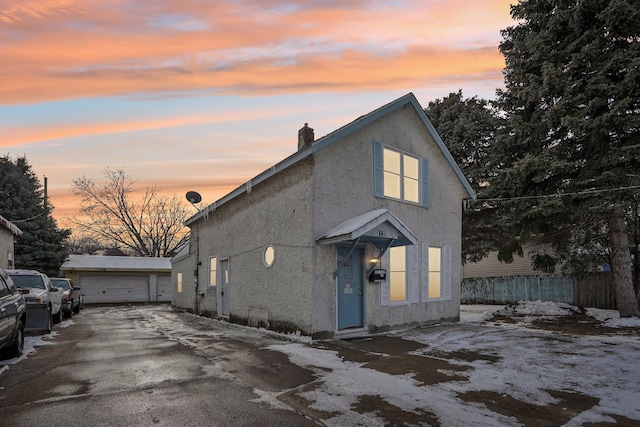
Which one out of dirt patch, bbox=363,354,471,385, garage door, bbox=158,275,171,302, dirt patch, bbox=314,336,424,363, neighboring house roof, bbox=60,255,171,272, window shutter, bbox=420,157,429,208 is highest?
window shutter, bbox=420,157,429,208

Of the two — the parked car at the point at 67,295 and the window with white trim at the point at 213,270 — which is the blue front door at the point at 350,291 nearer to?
the window with white trim at the point at 213,270

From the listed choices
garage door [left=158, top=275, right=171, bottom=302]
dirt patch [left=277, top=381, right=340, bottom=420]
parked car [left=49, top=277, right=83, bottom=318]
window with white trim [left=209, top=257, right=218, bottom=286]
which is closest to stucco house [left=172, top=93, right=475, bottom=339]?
window with white trim [left=209, top=257, right=218, bottom=286]

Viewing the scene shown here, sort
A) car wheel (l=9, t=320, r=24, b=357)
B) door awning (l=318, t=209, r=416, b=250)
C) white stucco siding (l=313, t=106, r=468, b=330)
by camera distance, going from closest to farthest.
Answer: car wheel (l=9, t=320, r=24, b=357) → door awning (l=318, t=209, r=416, b=250) → white stucco siding (l=313, t=106, r=468, b=330)

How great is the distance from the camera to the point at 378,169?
37.6ft

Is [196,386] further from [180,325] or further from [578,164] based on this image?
[578,164]

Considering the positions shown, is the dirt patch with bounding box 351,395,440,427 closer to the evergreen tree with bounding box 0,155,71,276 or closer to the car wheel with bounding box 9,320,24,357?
the car wheel with bounding box 9,320,24,357

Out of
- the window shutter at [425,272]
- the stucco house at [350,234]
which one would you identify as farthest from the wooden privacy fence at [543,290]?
the window shutter at [425,272]

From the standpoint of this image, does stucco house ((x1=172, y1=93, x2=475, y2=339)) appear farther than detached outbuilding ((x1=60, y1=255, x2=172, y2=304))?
No

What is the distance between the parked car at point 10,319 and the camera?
6.80 m

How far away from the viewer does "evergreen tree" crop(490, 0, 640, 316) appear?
43.1 feet

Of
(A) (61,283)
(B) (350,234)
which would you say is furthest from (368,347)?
(A) (61,283)

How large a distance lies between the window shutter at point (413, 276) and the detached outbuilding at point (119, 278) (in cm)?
2500

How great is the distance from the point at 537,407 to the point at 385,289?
6.31 meters

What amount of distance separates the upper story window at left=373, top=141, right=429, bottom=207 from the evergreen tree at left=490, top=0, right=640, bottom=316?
4.49m
